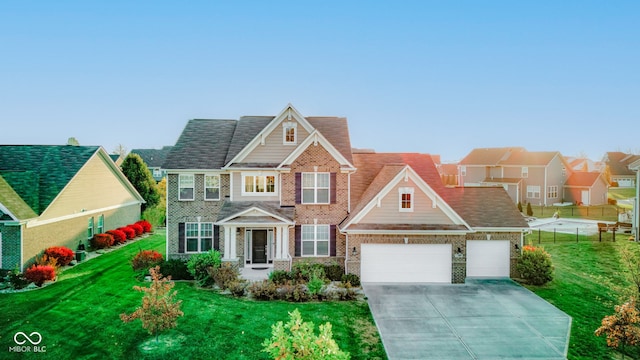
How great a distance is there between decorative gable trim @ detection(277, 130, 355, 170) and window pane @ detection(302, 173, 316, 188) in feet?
3.80

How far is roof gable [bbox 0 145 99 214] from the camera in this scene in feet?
69.5

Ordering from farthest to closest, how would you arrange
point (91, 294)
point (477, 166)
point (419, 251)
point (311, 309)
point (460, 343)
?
1. point (477, 166)
2. point (419, 251)
3. point (91, 294)
4. point (311, 309)
5. point (460, 343)

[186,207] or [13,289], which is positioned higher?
[186,207]

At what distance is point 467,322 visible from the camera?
14508 millimetres

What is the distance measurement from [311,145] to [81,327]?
43.9 ft

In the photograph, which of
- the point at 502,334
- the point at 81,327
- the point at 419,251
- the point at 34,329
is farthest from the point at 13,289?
the point at 502,334

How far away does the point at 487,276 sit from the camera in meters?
20.0

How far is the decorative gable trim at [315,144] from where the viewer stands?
2070 centimetres

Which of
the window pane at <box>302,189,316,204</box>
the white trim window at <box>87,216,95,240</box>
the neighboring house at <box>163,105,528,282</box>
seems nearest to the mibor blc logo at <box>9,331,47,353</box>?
the neighboring house at <box>163,105,528,282</box>

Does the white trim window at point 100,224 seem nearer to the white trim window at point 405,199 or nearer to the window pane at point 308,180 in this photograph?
the window pane at point 308,180

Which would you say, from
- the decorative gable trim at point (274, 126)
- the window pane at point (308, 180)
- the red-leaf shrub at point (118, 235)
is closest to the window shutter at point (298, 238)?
the window pane at point (308, 180)

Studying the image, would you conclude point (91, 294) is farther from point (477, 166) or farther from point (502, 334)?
point (477, 166)

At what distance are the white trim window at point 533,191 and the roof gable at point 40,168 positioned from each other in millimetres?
51502

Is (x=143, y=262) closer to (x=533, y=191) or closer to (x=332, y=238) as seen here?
(x=332, y=238)
